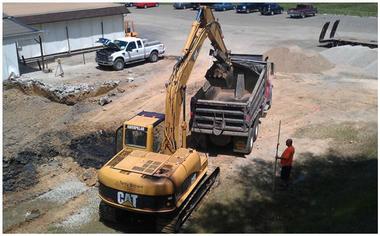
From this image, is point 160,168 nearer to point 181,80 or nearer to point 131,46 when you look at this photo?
point 181,80

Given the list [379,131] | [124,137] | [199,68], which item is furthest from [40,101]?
[379,131]

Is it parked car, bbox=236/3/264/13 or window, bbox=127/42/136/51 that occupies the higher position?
parked car, bbox=236/3/264/13

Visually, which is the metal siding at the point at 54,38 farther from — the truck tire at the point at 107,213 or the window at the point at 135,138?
the truck tire at the point at 107,213

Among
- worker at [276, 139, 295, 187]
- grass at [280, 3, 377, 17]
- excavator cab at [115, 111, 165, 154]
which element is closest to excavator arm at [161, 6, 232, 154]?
excavator cab at [115, 111, 165, 154]

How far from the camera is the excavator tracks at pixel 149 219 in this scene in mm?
11906

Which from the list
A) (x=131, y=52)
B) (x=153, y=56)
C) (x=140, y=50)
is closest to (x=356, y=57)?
(x=153, y=56)

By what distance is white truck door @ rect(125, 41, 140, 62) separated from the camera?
29297mm

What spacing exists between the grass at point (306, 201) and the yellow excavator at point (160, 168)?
85cm

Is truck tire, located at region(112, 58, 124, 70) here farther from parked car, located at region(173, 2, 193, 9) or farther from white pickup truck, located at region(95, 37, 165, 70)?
parked car, located at region(173, 2, 193, 9)

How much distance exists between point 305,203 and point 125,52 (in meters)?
18.6

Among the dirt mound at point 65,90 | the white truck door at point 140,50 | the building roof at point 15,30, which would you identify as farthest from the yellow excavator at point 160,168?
the building roof at point 15,30

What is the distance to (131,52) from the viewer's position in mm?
29422

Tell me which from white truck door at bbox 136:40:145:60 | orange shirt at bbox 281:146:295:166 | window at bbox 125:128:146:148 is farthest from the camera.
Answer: white truck door at bbox 136:40:145:60

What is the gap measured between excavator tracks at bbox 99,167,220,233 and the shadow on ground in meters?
0.35
